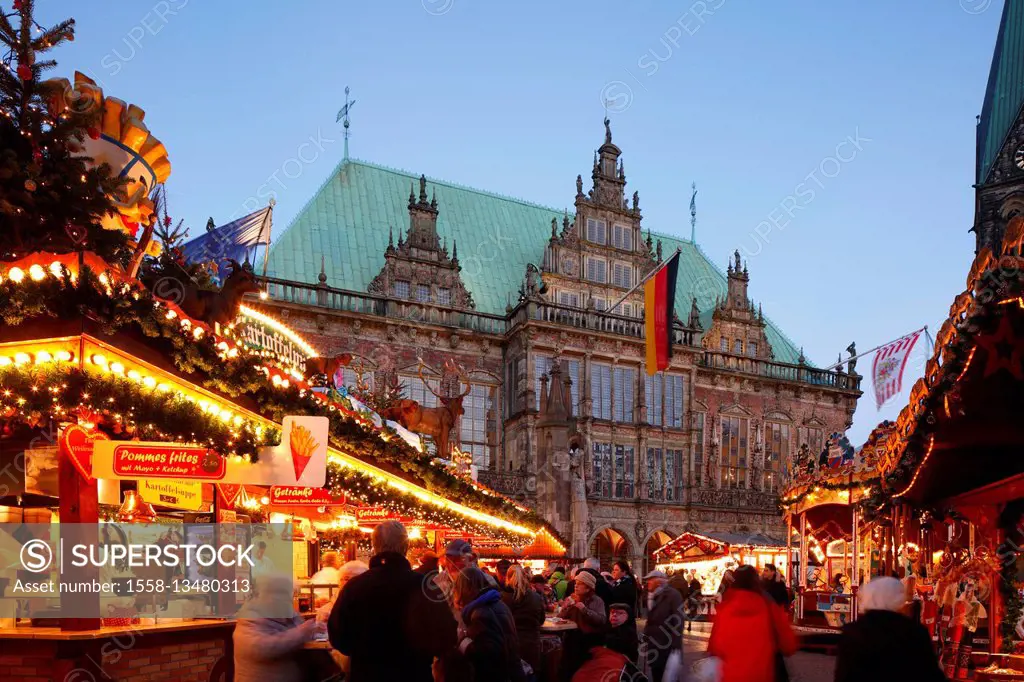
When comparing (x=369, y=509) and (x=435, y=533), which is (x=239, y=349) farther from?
(x=435, y=533)

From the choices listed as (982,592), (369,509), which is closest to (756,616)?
(982,592)

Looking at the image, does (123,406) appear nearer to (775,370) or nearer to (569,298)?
(569,298)

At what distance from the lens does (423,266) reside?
35688 mm

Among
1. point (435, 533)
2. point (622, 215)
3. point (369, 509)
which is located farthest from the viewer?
point (622, 215)

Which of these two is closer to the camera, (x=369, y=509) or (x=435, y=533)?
(x=369, y=509)

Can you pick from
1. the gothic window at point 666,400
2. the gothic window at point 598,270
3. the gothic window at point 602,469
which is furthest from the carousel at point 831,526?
the gothic window at point 598,270

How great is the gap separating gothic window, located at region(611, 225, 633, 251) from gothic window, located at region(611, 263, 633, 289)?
729 millimetres

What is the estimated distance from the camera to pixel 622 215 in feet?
128

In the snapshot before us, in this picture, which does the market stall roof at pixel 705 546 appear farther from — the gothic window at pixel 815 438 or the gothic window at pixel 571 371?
the gothic window at pixel 815 438

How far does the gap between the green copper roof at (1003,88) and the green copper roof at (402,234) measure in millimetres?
12402

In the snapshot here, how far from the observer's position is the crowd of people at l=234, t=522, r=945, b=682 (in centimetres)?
456

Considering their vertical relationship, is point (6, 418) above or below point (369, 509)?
above

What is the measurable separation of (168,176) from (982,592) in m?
9.91

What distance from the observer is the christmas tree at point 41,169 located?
6.30 meters
